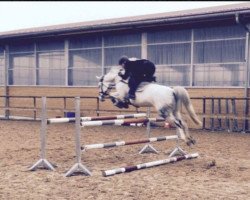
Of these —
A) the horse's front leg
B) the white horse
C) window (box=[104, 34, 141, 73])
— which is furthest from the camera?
window (box=[104, 34, 141, 73])

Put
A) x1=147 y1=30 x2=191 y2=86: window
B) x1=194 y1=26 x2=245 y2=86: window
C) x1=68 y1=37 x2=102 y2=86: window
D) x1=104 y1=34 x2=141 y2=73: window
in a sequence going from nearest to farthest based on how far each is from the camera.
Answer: x1=194 y1=26 x2=245 y2=86: window
x1=147 y1=30 x2=191 y2=86: window
x1=104 y1=34 x2=141 y2=73: window
x1=68 y1=37 x2=102 y2=86: window

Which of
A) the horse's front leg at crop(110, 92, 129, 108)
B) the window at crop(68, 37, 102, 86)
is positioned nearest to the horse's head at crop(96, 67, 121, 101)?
the horse's front leg at crop(110, 92, 129, 108)

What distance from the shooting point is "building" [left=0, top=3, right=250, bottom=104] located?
47.4 ft

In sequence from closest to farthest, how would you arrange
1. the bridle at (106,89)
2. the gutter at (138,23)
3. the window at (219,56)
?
the bridle at (106,89), the gutter at (138,23), the window at (219,56)

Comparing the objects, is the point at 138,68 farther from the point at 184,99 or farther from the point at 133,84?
the point at 184,99

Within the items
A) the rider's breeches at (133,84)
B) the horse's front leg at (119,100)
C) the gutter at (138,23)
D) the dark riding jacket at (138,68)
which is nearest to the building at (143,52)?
the gutter at (138,23)

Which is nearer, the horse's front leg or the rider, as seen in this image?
the rider

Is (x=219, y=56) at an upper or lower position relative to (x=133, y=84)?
upper

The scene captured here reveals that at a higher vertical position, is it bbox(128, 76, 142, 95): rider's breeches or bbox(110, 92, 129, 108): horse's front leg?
bbox(128, 76, 142, 95): rider's breeches

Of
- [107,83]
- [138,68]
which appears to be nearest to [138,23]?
[107,83]

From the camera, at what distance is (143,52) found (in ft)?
54.5

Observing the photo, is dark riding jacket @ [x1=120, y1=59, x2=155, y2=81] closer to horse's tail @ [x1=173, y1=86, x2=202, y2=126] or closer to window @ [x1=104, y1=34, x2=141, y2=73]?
horse's tail @ [x1=173, y1=86, x2=202, y2=126]

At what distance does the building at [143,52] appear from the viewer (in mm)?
14461

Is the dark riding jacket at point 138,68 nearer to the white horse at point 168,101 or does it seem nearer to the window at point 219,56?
the white horse at point 168,101
